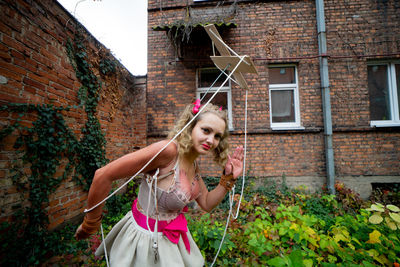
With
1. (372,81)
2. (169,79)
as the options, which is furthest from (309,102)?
(169,79)

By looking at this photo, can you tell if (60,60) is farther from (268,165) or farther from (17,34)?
(268,165)

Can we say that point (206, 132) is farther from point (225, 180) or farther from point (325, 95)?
point (325, 95)

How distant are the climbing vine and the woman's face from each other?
200cm

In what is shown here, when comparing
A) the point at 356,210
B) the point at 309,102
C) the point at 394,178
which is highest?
the point at 309,102

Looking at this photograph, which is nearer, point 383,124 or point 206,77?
point 383,124

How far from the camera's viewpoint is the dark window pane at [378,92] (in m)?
4.61

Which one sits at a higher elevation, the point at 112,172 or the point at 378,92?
the point at 378,92

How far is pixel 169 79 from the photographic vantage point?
15.8 ft

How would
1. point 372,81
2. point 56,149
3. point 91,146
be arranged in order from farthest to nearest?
point 372,81, point 91,146, point 56,149

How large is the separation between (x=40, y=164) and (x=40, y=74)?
114cm

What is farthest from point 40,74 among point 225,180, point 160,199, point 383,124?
point 383,124

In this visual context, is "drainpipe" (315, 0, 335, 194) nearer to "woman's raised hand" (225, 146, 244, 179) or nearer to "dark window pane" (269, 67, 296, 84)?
"dark window pane" (269, 67, 296, 84)

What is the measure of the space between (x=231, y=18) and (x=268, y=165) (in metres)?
3.77

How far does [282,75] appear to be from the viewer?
15.8ft
